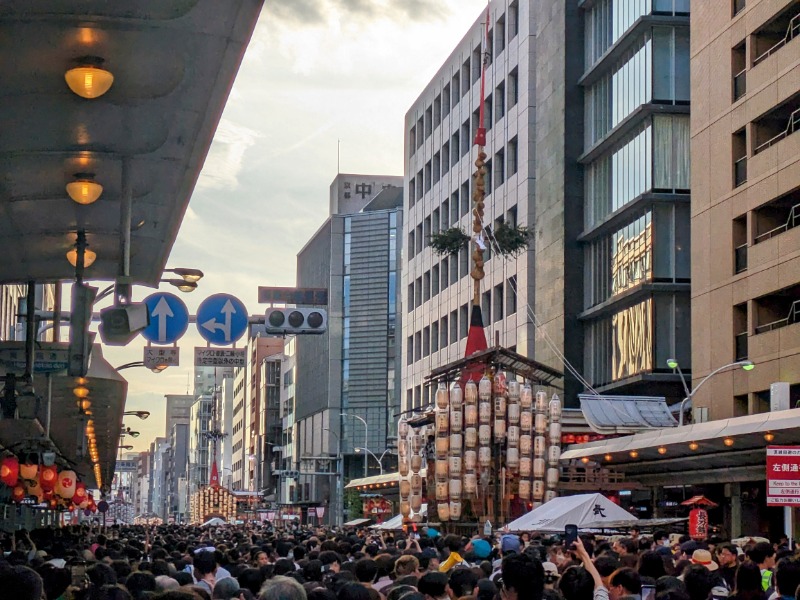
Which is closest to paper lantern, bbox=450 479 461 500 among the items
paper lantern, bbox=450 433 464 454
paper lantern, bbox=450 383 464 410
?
paper lantern, bbox=450 433 464 454

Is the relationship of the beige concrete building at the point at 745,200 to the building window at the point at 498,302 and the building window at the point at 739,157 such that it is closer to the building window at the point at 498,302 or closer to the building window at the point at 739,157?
the building window at the point at 739,157

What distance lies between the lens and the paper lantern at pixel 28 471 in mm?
29906

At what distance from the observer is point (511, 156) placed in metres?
71.4

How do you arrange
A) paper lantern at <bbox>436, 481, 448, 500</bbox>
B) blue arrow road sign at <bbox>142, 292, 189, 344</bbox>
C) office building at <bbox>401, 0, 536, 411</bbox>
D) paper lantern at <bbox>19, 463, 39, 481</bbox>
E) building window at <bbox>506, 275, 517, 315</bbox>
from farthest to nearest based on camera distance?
1. building window at <bbox>506, 275, 517, 315</bbox>
2. office building at <bbox>401, 0, 536, 411</bbox>
3. paper lantern at <bbox>436, 481, 448, 500</bbox>
4. paper lantern at <bbox>19, 463, 39, 481</bbox>
5. blue arrow road sign at <bbox>142, 292, 189, 344</bbox>

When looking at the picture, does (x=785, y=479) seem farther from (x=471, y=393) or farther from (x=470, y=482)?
(x=470, y=482)

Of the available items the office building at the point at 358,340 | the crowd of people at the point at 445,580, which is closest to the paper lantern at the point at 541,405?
the crowd of people at the point at 445,580

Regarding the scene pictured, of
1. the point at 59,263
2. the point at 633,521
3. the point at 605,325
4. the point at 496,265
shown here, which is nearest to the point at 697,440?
the point at 633,521

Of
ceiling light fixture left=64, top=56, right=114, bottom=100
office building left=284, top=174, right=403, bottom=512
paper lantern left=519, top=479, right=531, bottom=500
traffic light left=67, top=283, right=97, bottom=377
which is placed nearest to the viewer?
ceiling light fixture left=64, top=56, right=114, bottom=100

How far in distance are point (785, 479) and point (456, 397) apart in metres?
19.3

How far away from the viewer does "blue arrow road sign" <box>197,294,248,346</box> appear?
21688mm

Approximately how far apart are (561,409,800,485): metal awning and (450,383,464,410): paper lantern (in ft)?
14.9

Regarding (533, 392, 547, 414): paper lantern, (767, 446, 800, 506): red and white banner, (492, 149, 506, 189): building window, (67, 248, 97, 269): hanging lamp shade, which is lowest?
(767, 446, 800, 506): red and white banner

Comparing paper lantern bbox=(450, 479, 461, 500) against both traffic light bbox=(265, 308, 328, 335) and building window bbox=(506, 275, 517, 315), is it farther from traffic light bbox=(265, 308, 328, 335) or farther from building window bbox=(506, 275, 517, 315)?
building window bbox=(506, 275, 517, 315)

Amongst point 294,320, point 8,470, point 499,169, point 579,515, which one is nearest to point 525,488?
point 294,320
